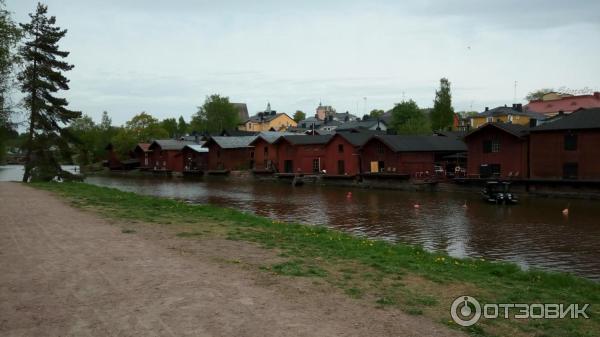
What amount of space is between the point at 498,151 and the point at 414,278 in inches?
1640

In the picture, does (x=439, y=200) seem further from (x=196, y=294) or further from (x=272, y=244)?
(x=196, y=294)

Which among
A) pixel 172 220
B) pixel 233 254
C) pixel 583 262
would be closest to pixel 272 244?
pixel 233 254

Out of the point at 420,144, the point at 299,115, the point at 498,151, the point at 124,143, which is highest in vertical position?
the point at 299,115

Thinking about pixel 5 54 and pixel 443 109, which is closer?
pixel 5 54

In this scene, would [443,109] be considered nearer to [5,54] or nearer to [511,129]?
[511,129]

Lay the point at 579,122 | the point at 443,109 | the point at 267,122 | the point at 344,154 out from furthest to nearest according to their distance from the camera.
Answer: the point at 267,122
the point at 443,109
the point at 344,154
the point at 579,122

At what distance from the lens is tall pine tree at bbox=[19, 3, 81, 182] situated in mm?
42156

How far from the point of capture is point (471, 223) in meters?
26.3

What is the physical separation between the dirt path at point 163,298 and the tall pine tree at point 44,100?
115 ft

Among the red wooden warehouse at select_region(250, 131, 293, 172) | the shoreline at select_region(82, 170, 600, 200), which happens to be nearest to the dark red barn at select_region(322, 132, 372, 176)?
the shoreline at select_region(82, 170, 600, 200)

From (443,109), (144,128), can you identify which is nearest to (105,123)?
(144,128)

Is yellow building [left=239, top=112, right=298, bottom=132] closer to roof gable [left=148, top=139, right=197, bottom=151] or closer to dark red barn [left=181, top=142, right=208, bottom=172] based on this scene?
roof gable [left=148, top=139, right=197, bottom=151]
